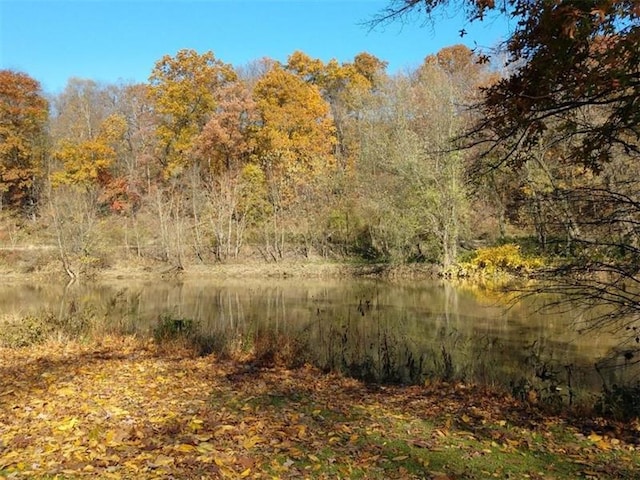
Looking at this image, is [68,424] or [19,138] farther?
[19,138]

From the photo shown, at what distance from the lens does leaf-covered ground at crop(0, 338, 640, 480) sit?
13.6 feet

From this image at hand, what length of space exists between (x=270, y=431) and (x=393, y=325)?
9023 mm

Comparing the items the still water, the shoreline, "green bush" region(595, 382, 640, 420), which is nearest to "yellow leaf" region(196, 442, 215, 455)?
the still water

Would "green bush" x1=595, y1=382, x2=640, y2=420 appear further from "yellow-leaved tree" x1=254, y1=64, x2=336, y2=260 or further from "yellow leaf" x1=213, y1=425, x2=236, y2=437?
"yellow-leaved tree" x1=254, y1=64, x2=336, y2=260

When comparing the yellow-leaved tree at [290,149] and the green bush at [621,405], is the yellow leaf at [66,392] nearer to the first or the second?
the green bush at [621,405]

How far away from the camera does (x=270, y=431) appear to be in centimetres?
495

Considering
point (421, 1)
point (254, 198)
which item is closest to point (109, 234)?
point (254, 198)

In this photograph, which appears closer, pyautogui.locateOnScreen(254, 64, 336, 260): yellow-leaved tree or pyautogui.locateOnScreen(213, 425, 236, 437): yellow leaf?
pyautogui.locateOnScreen(213, 425, 236, 437): yellow leaf

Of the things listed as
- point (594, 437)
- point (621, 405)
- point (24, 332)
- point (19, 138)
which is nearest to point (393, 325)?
point (621, 405)

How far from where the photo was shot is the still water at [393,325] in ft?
29.8

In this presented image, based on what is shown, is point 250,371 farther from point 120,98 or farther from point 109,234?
point 120,98

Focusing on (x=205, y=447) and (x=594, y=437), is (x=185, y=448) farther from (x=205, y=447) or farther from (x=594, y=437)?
(x=594, y=437)

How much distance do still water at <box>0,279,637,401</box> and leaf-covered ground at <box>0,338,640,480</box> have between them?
1.40m

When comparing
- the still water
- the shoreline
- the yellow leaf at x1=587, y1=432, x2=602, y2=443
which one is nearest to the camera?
the yellow leaf at x1=587, y1=432, x2=602, y2=443
